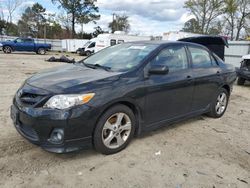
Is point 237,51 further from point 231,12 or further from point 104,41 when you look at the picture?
point 231,12

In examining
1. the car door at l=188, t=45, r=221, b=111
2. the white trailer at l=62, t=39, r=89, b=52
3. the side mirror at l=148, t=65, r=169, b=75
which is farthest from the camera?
the white trailer at l=62, t=39, r=89, b=52

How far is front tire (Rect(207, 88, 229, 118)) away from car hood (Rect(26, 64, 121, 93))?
262 cm

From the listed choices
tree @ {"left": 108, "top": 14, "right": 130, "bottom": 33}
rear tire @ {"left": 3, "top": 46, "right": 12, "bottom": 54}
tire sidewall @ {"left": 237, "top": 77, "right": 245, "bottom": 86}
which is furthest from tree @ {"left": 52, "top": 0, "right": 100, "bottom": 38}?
tire sidewall @ {"left": 237, "top": 77, "right": 245, "bottom": 86}

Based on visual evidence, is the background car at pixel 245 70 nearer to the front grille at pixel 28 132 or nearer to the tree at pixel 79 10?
the front grille at pixel 28 132

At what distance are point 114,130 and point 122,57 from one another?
4.10ft

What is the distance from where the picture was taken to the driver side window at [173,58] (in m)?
3.84

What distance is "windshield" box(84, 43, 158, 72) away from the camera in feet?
12.0

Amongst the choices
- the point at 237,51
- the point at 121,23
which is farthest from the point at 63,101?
the point at 121,23

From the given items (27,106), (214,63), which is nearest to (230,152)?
(214,63)

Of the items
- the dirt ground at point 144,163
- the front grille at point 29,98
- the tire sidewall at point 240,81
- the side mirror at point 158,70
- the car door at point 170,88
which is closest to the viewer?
the dirt ground at point 144,163

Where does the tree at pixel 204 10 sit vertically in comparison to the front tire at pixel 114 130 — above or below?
above

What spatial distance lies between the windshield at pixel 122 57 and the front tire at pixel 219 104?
201cm

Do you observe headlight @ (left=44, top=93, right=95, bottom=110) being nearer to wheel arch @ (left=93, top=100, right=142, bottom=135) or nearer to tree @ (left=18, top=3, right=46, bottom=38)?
wheel arch @ (left=93, top=100, right=142, bottom=135)

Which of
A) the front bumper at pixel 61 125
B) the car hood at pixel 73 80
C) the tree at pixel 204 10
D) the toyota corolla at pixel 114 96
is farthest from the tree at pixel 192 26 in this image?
the front bumper at pixel 61 125
